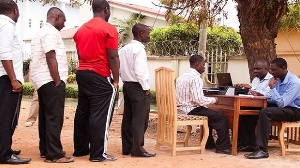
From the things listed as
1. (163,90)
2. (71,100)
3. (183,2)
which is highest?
(183,2)

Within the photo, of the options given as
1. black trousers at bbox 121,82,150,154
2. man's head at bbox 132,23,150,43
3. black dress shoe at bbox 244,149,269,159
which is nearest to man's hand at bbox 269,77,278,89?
black dress shoe at bbox 244,149,269,159

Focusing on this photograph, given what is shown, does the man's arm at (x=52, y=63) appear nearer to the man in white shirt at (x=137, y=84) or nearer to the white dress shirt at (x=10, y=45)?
the white dress shirt at (x=10, y=45)

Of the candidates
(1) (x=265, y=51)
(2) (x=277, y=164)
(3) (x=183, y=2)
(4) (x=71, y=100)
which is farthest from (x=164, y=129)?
(4) (x=71, y=100)

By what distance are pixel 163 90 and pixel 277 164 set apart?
1.83m

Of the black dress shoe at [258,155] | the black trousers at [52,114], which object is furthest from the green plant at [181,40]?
the black trousers at [52,114]

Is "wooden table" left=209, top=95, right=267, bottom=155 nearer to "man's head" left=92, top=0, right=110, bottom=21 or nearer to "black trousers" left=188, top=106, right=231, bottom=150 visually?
"black trousers" left=188, top=106, right=231, bottom=150

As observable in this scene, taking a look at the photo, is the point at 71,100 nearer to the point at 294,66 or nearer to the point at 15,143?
the point at 294,66

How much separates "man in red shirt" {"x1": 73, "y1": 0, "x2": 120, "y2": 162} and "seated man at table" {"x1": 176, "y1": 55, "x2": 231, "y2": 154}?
4.29 ft

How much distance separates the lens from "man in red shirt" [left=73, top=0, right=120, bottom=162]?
6.48 m

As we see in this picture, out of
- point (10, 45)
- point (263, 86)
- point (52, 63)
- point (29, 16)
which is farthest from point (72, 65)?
point (10, 45)

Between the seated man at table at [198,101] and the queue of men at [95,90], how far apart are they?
0.05 ft

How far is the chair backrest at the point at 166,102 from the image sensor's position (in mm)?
7160

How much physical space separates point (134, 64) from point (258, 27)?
146 inches

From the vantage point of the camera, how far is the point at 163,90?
7414mm
